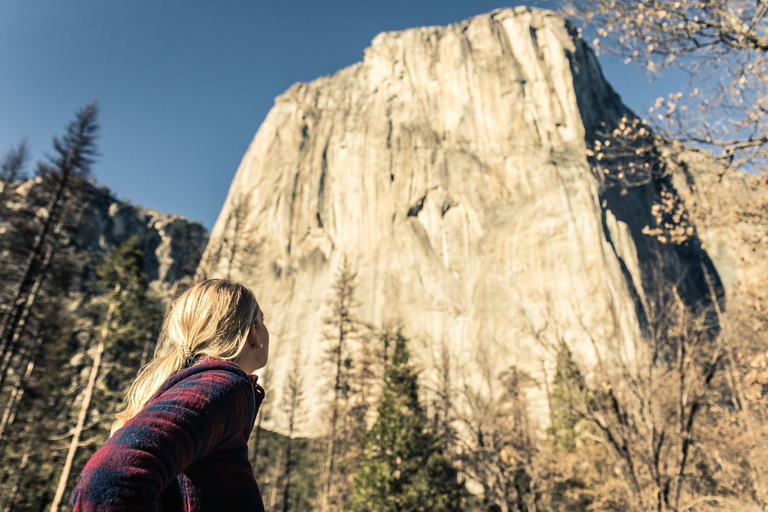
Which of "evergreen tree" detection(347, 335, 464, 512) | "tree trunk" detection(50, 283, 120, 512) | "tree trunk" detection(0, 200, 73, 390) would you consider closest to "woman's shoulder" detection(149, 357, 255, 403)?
"tree trunk" detection(50, 283, 120, 512)

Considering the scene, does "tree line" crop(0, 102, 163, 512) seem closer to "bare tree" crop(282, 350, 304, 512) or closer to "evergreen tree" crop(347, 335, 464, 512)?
"evergreen tree" crop(347, 335, 464, 512)

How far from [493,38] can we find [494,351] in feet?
119

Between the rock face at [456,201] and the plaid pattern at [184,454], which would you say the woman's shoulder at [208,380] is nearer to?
the plaid pattern at [184,454]

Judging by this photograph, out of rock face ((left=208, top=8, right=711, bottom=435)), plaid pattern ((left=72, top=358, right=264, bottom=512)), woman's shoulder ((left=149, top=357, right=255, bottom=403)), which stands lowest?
plaid pattern ((left=72, top=358, right=264, bottom=512))

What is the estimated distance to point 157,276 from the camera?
80.6m

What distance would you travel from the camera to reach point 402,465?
55.5 feet

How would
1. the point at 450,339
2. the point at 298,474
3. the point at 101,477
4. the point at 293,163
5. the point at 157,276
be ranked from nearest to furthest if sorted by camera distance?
the point at 101,477
the point at 298,474
the point at 450,339
the point at 293,163
the point at 157,276

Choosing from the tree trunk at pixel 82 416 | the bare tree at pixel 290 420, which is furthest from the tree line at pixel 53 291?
the bare tree at pixel 290 420

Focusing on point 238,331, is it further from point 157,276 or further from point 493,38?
point 157,276

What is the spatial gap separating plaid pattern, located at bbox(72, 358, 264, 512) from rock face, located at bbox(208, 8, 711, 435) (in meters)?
36.1

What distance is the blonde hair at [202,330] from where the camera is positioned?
1371mm

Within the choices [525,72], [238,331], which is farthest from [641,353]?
[525,72]

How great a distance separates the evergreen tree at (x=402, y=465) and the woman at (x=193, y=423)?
1658 centimetres

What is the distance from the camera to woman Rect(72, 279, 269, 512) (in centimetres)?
88
